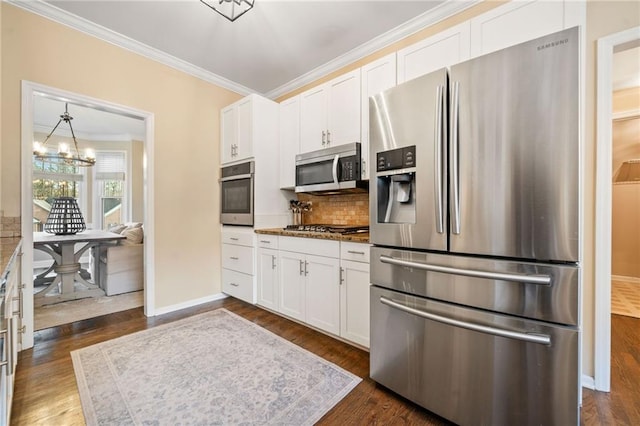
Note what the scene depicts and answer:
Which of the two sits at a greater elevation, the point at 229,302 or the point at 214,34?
the point at 214,34

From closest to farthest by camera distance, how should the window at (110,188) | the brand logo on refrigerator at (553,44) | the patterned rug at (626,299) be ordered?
the brand logo on refrigerator at (553,44) → the patterned rug at (626,299) → the window at (110,188)

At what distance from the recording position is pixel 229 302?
10.9 feet

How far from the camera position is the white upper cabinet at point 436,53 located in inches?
77.6

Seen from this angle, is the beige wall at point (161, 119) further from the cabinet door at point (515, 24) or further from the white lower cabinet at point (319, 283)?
the cabinet door at point (515, 24)

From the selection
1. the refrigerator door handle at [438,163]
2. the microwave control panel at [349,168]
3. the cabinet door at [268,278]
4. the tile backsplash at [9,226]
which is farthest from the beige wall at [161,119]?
the refrigerator door handle at [438,163]

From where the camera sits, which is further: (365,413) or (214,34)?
(214,34)

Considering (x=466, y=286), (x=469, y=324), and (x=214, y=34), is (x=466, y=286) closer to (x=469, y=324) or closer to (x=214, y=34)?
(x=469, y=324)

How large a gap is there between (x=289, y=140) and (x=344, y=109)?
0.82 meters

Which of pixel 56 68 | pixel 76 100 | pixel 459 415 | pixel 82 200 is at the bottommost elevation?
pixel 459 415

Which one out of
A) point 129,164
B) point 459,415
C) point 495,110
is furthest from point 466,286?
point 129,164

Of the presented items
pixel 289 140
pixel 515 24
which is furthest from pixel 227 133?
pixel 515 24

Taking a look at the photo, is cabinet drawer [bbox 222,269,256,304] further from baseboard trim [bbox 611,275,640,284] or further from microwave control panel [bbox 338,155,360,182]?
baseboard trim [bbox 611,275,640,284]

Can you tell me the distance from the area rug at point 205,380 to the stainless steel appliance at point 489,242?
0.53m

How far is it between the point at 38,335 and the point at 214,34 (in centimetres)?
315
